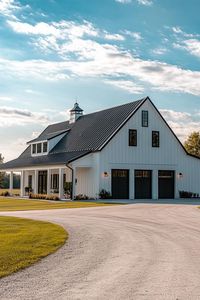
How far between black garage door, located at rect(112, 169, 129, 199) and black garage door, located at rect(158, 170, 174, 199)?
11.2ft

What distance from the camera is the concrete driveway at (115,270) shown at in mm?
6664

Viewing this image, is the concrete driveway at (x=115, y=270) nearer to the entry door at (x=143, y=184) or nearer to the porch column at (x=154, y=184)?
the entry door at (x=143, y=184)

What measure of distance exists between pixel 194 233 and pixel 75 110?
34.4 meters

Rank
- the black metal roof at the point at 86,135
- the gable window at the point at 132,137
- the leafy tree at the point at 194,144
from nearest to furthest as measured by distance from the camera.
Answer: the black metal roof at the point at 86,135, the gable window at the point at 132,137, the leafy tree at the point at 194,144

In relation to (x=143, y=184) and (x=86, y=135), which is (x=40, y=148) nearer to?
(x=86, y=135)

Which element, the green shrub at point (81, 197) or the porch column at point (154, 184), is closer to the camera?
the green shrub at point (81, 197)

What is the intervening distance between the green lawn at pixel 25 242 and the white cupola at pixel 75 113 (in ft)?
104

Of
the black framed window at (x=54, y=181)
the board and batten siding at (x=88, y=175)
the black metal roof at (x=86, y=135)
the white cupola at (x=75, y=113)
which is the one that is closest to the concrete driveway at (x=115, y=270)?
the board and batten siding at (x=88, y=175)

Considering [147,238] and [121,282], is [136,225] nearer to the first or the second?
[147,238]

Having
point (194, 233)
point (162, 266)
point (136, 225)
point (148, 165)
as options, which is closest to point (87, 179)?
point (148, 165)

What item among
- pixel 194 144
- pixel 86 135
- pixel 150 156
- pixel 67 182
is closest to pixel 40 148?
pixel 86 135

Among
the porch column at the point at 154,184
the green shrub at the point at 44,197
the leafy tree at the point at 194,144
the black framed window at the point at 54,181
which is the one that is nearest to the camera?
the green shrub at the point at 44,197

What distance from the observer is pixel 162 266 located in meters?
8.57

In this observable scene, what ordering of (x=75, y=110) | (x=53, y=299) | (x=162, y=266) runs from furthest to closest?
(x=75, y=110), (x=162, y=266), (x=53, y=299)
